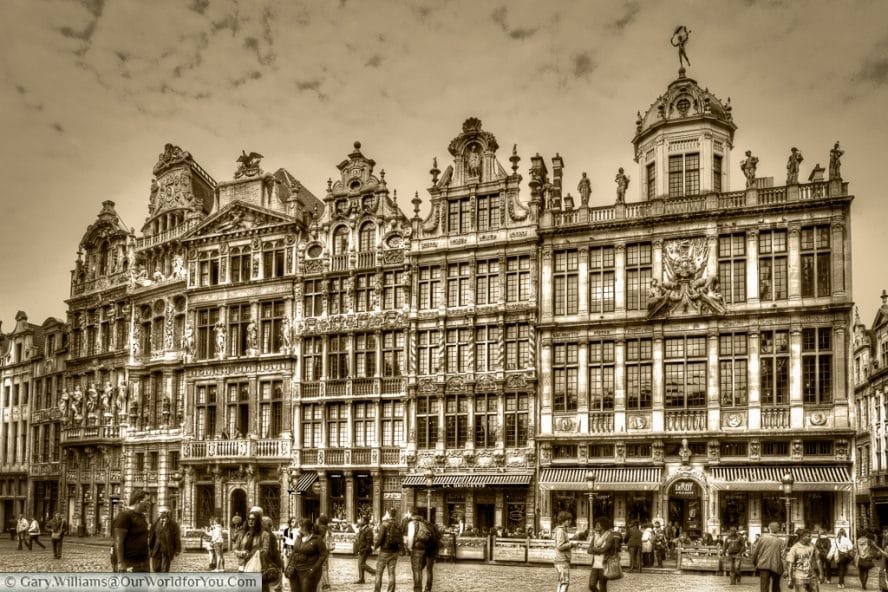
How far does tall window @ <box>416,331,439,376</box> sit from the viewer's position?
45.4m

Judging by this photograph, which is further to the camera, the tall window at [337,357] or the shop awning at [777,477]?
the tall window at [337,357]

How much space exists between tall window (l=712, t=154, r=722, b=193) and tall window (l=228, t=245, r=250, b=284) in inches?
870

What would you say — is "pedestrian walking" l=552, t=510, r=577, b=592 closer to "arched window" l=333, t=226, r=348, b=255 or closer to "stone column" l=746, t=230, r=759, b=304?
"stone column" l=746, t=230, r=759, b=304

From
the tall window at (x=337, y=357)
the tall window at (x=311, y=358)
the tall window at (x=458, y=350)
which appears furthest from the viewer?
the tall window at (x=311, y=358)

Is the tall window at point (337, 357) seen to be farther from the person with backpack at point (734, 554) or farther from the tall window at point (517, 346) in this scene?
the person with backpack at point (734, 554)

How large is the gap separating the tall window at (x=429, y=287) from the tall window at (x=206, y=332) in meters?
11.4

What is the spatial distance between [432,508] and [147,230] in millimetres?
22679

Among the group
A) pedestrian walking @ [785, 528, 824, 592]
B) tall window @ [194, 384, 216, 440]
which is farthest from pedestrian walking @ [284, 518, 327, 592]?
tall window @ [194, 384, 216, 440]

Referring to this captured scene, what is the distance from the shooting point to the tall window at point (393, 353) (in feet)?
152

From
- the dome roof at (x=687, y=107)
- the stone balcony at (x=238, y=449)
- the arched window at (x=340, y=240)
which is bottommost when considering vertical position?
the stone balcony at (x=238, y=449)

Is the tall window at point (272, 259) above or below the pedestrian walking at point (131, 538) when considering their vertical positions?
above

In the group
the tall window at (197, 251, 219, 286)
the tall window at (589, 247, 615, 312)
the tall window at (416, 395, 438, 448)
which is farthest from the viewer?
the tall window at (197, 251, 219, 286)

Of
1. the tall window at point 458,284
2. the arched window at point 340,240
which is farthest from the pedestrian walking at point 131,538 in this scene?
the arched window at point 340,240

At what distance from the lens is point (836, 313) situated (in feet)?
128
